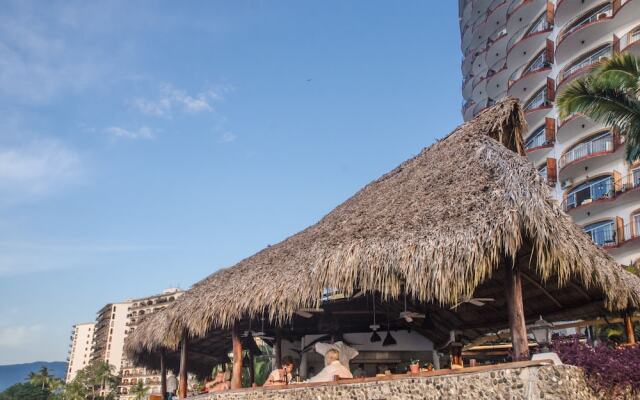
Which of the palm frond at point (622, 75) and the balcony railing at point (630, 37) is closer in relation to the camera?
the palm frond at point (622, 75)

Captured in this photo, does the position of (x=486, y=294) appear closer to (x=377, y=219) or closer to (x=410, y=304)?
(x=410, y=304)

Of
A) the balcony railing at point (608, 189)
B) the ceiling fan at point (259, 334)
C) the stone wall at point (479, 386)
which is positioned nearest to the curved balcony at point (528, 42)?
the balcony railing at point (608, 189)

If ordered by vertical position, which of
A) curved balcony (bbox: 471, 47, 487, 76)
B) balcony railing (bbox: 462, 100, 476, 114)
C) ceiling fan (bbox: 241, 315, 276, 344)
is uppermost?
curved balcony (bbox: 471, 47, 487, 76)

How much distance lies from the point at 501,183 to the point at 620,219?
24653 mm

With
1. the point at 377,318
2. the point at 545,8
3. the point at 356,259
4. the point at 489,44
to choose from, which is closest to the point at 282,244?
the point at 377,318

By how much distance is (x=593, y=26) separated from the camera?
33719 millimetres

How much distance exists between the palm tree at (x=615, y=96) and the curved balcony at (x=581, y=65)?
71.1 ft

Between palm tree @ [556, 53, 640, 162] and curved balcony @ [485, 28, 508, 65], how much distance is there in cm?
3492

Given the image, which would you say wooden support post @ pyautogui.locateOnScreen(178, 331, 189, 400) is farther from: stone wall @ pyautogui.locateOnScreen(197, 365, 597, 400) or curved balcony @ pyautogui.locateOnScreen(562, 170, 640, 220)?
curved balcony @ pyautogui.locateOnScreen(562, 170, 640, 220)

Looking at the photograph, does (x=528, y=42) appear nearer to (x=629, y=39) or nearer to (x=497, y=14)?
(x=497, y=14)

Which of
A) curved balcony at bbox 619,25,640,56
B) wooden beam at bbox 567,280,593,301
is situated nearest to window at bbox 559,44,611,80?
curved balcony at bbox 619,25,640,56

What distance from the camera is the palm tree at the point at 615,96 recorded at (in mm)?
13086

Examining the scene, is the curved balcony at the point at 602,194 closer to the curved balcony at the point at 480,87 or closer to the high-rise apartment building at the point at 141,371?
the curved balcony at the point at 480,87

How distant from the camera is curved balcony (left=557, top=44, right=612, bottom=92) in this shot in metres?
33.7
